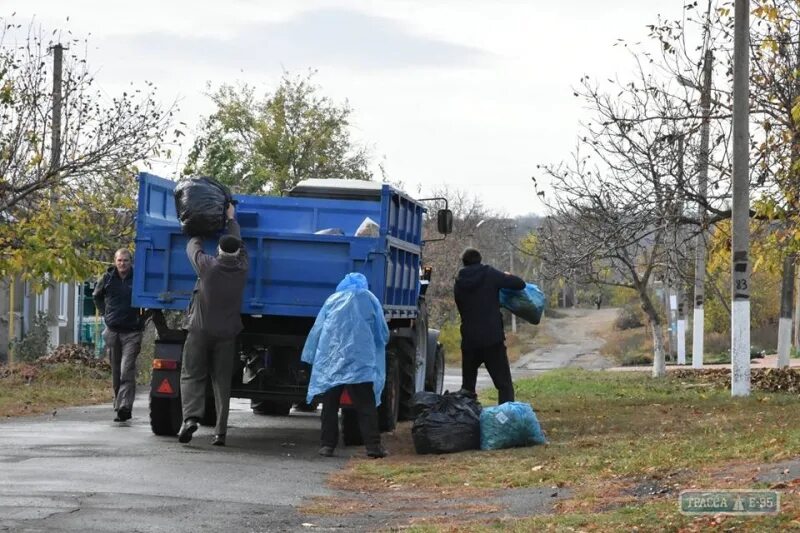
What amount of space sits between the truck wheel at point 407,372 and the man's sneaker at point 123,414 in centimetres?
310

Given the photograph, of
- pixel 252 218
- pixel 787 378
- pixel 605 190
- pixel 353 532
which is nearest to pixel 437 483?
pixel 353 532

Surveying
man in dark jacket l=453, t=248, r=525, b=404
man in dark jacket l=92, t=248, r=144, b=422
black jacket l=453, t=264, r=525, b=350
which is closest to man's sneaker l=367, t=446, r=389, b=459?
man in dark jacket l=453, t=248, r=525, b=404

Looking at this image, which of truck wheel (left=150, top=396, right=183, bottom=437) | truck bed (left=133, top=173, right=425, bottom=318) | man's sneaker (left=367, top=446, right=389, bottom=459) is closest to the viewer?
man's sneaker (left=367, top=446, right=389, bottom=459)

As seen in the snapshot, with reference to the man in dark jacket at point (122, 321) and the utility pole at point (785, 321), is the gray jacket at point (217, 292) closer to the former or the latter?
the man in dark jacket at point (122, 321)

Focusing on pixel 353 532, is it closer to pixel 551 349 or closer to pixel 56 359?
pixel 56 359

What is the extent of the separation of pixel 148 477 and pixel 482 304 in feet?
18.7

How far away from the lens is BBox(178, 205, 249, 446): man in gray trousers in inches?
543

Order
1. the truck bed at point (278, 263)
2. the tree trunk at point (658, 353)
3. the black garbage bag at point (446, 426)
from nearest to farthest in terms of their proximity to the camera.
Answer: the black garbage bag at point (446, 426) < the truck bed at point (278, 263) < the tree trunk at point (658, 353)

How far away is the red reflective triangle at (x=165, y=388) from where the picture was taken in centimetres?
1452

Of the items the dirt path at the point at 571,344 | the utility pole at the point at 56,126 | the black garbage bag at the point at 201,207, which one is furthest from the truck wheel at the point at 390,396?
the dirt path at the point at 571,344

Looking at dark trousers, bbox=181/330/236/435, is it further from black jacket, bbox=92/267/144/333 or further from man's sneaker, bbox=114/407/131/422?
man's sneaker, bbox=114/407/131/422

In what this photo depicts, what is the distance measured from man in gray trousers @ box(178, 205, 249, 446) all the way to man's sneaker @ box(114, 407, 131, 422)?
2.73 metres

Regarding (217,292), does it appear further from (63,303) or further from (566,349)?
(566,349)

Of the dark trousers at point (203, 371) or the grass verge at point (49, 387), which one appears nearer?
the dark trousers at point (203, 371)
